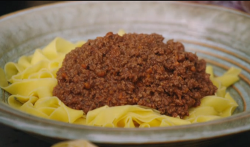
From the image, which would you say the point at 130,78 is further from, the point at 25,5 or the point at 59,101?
the point at 25,5

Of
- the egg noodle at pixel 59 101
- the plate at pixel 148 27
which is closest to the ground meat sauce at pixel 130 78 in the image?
the egg noodle at pixel 59 101

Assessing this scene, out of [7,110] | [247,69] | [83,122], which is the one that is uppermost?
[247,69]

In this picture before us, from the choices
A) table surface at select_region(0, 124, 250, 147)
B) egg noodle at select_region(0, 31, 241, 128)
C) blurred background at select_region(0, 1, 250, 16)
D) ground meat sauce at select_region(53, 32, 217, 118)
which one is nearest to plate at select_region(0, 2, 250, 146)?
egg noodle at select_region(0, 31, 241, 128)

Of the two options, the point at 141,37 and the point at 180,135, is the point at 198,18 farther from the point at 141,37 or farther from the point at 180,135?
the point at 180,135

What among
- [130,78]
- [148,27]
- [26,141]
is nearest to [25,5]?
[148,27]

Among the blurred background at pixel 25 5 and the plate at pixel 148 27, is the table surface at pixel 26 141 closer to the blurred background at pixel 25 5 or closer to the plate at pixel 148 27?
the plate at pixel 148 27

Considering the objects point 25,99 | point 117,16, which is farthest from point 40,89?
point 117,16

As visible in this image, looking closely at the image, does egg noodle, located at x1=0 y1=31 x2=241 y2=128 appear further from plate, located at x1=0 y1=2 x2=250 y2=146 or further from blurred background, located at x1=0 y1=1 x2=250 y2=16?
blurred background, located at x1=0 y1=1 x2=250 y2=16
